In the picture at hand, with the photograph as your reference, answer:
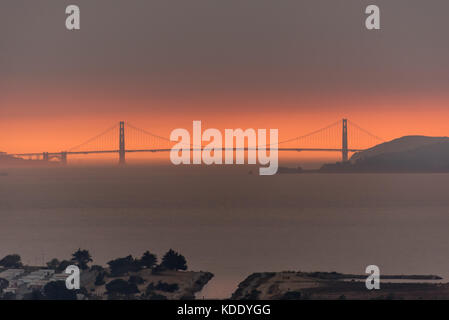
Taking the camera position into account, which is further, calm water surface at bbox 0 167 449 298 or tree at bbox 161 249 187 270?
calm water surface at bbox 0 167 449 298

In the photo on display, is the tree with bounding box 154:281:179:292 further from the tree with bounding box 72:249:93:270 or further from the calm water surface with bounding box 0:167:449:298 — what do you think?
the tree with bounding box 72:249:93:270

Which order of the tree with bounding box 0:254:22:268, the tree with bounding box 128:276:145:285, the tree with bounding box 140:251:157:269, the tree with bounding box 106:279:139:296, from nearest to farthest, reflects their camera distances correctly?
the tree with bounding box 106:279:139:296 < the tree with bounding box 128:276:145:285 < the tree with bounding box 140:251:157:269 < the tree with bounding box 0:254:22:268

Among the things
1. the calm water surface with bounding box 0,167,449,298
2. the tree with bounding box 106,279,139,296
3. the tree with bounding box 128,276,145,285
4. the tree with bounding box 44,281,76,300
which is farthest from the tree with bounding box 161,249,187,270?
the tree with bounding box 44,281,76,300

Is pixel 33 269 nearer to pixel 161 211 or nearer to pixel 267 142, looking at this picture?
pixel 161 211

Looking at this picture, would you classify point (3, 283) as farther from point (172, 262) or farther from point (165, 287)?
point (172, 262)

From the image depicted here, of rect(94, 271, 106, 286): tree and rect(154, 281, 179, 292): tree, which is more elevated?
rect(94, 271, 106, 286): tree

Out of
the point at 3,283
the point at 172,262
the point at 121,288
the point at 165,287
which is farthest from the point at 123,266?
the point at 3,283
